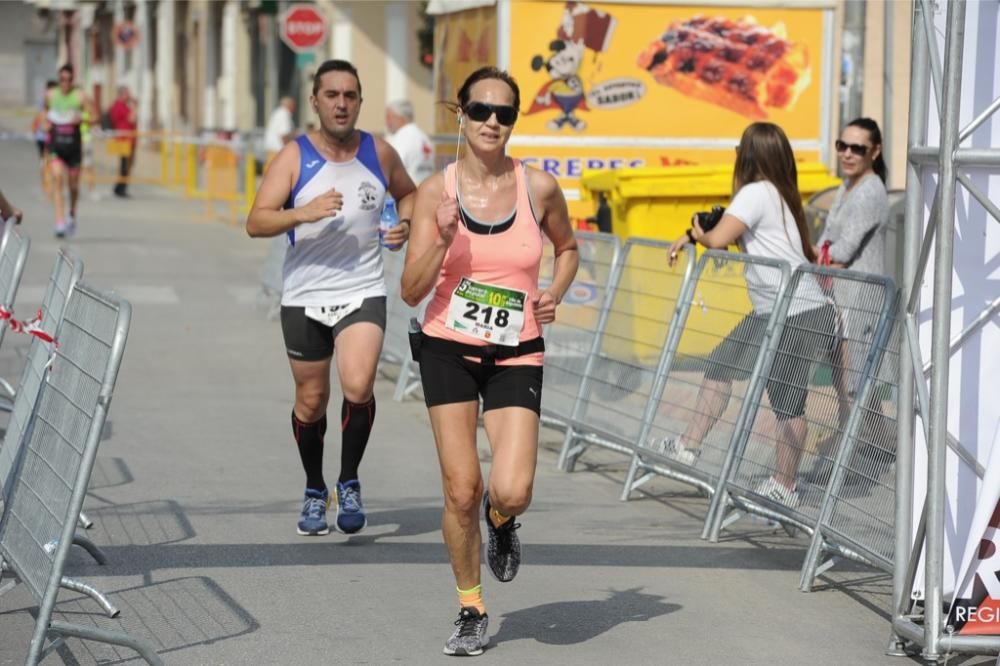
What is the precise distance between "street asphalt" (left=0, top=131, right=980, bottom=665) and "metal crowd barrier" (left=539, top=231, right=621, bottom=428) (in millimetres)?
380

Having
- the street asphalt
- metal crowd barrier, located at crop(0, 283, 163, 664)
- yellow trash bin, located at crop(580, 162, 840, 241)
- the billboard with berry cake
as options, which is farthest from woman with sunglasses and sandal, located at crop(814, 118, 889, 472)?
the billboard with berry cake

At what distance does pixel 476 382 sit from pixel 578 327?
12.8ft

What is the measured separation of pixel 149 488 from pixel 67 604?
2.31 metres

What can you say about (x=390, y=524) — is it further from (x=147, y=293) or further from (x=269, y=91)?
(x=269, y=91)

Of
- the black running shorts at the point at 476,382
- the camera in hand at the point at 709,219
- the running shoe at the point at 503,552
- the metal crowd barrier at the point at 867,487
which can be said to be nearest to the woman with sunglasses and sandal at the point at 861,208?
the camera in hand at the point at 709,219

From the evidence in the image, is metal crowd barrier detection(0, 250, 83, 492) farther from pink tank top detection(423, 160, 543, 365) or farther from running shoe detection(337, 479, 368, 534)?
running shoe detection(337, 479, 368, 534)

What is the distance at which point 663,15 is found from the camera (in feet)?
47.5

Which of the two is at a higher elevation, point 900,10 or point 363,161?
point 900,10

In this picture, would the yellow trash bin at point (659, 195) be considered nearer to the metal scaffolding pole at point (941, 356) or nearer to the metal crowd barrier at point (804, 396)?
the metal crowd barrier at point (804, 396)

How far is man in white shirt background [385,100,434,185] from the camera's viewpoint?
689 inches

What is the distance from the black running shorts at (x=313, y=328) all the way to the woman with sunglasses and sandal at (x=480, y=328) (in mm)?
1536

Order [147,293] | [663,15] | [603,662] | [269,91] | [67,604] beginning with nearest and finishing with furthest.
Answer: [603,662], [67,604], [663,15], [147,293], [269,91]

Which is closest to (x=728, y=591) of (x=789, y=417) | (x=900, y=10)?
(x=789, y=417)

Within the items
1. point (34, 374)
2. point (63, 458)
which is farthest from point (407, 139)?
point (63, 458)
